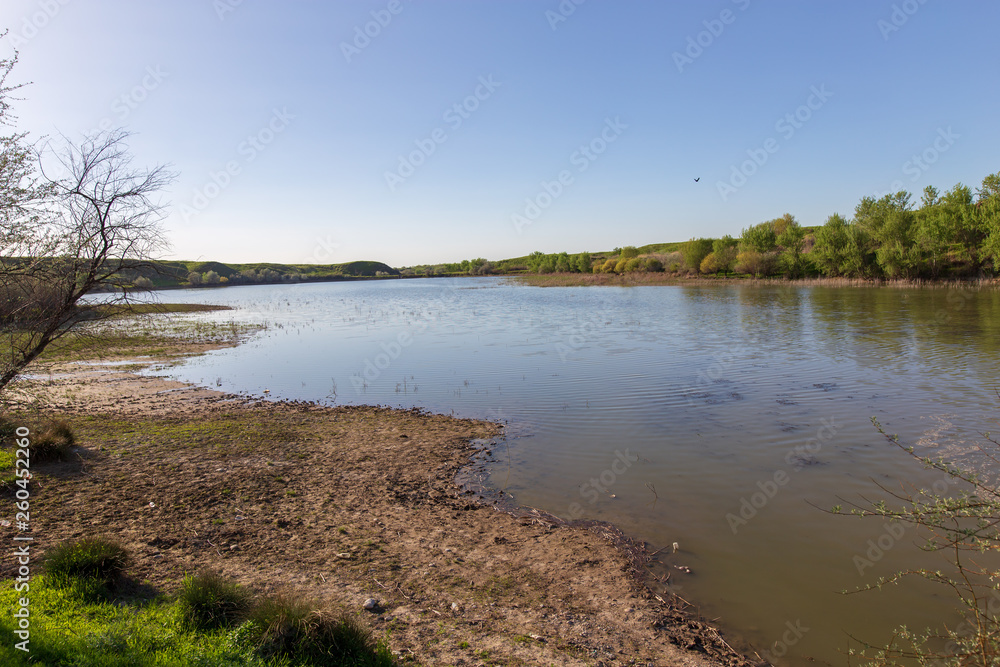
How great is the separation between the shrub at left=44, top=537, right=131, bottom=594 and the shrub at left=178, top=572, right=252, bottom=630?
95cm

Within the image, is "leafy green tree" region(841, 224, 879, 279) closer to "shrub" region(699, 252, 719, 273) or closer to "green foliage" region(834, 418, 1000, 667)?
"shrub" region(699, 252, 719, 273)

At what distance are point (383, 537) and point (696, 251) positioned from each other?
9015 centimetres

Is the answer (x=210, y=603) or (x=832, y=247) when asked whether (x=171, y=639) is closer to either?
(x=210, y=603)

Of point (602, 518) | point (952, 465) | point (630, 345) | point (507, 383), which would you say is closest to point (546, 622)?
point (602, 518)

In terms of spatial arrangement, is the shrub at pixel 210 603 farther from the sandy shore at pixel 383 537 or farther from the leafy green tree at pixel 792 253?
the leafy green tree at pixel 792 253

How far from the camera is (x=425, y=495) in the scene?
8.48 metres

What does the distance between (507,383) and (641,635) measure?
11.7 meters

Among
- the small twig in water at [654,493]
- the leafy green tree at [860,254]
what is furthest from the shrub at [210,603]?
the leafy green tree at [860,254]

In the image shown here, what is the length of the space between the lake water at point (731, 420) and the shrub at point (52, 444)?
6.11m

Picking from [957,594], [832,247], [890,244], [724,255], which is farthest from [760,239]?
[957,594]

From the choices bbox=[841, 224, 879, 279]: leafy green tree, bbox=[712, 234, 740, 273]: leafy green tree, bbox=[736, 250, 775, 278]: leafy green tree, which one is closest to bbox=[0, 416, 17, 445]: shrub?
bbox=[841, 224, 879, 279]: leafy green tree

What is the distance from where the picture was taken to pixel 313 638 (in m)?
4.26

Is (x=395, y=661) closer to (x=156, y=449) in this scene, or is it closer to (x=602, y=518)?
(x=602, y=518)

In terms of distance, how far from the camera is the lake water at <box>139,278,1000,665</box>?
6.01m
